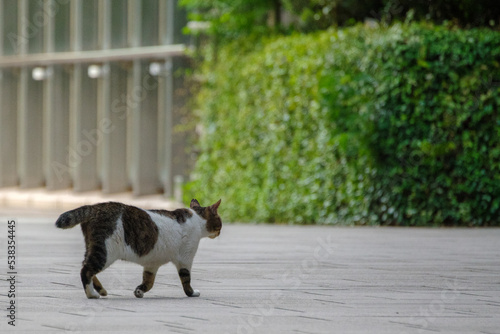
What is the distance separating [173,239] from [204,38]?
10.9m

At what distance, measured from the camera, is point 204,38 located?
14.9 meters

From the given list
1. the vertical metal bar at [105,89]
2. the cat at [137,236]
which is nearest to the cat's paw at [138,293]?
the cat at [137,236]

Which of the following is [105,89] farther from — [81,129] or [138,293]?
[138,293]

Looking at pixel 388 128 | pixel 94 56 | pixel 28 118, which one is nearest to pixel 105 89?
pixel 94 56

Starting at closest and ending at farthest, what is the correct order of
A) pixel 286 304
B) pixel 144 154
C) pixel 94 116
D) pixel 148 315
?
pixel 148 315 < pixel 286 304 < pixel 144 154 < pixel 94 116

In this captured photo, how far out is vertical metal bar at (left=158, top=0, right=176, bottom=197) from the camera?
16.5 metres

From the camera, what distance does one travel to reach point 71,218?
3.99 meters

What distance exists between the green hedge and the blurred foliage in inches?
29.7

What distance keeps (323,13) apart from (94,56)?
744 cm

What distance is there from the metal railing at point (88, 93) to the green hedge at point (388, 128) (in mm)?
5937

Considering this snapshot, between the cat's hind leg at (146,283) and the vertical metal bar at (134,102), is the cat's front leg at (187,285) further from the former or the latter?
the vertical metal bar at (134,102)

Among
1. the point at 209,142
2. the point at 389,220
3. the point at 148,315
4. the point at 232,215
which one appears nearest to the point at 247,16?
the point at 209,142

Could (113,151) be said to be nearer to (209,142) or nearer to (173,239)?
(209,142)

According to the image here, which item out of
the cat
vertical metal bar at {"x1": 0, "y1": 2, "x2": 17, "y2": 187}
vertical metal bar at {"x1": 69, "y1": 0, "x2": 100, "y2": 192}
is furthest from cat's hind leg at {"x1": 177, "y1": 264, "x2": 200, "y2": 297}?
vertical metal bar at {"x1": 0, "y1": 2, "x2": 17, "y2": 187}
